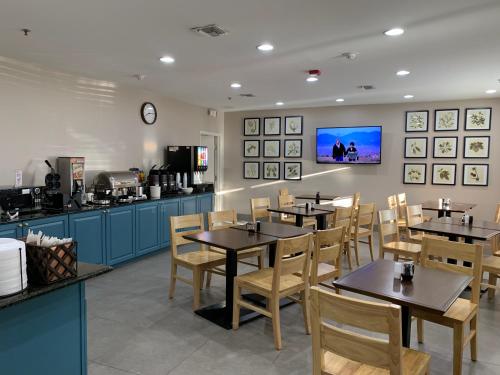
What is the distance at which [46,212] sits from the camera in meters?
4.06

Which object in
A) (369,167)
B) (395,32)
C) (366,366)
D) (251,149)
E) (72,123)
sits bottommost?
(366,366)

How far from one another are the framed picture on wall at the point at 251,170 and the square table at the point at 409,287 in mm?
6029

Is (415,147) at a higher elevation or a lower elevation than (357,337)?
higher

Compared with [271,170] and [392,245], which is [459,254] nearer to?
[392,245]

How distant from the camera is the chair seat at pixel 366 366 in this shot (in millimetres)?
1840

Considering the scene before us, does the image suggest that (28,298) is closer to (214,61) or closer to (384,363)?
(384,363)

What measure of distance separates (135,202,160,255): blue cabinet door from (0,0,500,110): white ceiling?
1.79 m

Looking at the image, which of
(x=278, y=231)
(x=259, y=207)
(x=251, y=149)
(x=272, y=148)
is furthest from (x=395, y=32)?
(x=251, y=149)

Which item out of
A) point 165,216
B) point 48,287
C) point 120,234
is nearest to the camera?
point 48,287

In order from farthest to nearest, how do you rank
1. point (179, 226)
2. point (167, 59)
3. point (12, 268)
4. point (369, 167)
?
point (369, 167) < point (167, 59) < point (179, 226) < point (12, 268)

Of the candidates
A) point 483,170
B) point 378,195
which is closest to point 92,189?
point 378,195

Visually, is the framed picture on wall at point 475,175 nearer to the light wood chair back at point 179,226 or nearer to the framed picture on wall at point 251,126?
A: the framed picture on wall at point 251,126

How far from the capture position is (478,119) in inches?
262

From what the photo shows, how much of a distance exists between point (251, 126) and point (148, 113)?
9.19 feet
